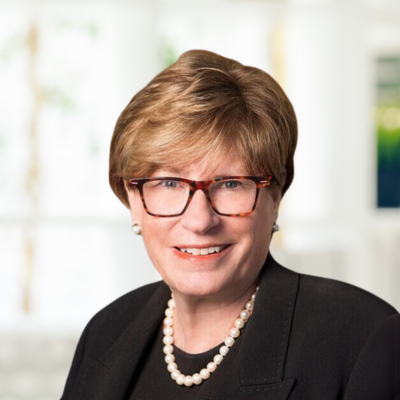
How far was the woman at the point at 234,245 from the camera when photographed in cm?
147

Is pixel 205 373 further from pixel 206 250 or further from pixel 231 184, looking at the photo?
pixel 231 184

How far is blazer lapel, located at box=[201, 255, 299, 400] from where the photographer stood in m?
1.50

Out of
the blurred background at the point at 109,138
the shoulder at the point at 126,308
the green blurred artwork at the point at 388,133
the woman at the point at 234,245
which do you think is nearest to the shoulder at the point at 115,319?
the shoulder at the point at 126,308

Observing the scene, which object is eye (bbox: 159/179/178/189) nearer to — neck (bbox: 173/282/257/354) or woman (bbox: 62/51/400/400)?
woman (bbox: 62/51/400/400)

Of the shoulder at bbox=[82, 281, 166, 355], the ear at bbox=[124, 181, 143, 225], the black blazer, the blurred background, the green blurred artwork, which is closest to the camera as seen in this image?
the black blazer

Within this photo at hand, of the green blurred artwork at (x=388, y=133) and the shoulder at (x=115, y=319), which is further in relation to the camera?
the green blurred artwork at (x=388, y=133)

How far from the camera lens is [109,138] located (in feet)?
19.3

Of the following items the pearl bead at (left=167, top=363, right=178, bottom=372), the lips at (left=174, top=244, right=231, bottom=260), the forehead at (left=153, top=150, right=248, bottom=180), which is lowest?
the pearl bead at (left=167, top=363, right=178, bottom=372)

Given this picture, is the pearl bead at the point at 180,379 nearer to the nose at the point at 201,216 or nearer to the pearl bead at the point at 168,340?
the pearl bead at the point at 168,340

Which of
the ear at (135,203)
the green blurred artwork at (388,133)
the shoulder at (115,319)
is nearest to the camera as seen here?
the ear at (135,203)

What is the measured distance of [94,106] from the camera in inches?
233

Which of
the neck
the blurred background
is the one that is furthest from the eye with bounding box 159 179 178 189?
the blurred background

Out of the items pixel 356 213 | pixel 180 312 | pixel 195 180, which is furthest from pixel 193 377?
pixel 356 213

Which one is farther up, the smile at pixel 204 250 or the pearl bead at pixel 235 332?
the smile at pixel 204 250
